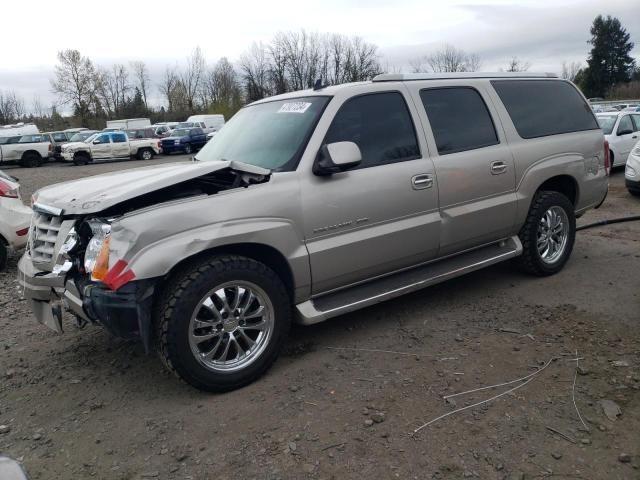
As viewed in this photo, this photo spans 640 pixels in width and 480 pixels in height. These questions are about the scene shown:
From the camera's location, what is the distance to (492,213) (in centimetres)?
470

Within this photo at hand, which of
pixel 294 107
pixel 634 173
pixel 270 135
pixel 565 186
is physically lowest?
pixel 634 173

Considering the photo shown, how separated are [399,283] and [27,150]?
1114 inches

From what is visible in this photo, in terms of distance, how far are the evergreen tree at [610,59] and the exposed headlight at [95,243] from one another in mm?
73979

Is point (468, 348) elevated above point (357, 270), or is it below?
below

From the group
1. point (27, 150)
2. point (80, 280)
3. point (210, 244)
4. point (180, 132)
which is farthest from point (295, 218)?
point (180, 132)

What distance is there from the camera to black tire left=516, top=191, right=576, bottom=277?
16.7ft

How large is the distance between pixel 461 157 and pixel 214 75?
2802 inches

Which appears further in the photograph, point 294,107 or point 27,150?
point 27,150

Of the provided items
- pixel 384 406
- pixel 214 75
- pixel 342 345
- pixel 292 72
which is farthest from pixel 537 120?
pixel 214 75

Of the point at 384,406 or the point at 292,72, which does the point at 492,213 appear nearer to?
the point at 384,406

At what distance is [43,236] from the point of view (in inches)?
149

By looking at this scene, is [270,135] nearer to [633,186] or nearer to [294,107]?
[294,107]

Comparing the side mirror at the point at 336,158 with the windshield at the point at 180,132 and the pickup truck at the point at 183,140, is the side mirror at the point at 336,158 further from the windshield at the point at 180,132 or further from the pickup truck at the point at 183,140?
the windshield at the point at 180,132

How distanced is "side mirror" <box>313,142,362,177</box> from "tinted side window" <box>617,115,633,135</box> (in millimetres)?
11548
